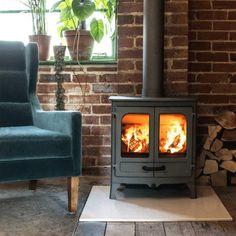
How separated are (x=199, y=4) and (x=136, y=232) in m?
1.87

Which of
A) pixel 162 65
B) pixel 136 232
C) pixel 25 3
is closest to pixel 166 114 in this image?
pixel 162 65

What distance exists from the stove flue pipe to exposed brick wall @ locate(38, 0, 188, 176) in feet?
0.65

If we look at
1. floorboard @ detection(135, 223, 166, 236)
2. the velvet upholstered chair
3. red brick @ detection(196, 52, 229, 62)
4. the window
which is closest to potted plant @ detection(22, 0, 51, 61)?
the window

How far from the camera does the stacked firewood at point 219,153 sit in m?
3.01

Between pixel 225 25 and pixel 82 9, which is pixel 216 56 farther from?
pixel 82 9

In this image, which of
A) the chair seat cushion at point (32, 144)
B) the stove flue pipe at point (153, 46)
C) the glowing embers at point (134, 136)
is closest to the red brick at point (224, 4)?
the stove flue pipe at point (153, 46)

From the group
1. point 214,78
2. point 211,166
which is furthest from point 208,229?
point 214,78

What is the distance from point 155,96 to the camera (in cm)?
276

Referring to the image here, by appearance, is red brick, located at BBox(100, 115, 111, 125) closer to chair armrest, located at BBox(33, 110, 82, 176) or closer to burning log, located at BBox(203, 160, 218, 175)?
chair armrest, located at BBox(33, 110, 82, 176)

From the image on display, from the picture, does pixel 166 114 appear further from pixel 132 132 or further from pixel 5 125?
pixel 5 125

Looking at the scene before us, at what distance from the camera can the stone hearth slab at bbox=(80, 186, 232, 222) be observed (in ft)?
7.70

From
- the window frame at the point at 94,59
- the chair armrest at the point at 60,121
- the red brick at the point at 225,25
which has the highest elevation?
the red brick at the point at 225,25

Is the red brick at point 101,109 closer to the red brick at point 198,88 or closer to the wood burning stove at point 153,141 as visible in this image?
the wood burning stove at point 153,141

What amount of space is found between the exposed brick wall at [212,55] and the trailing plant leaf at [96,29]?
0.71 metres
